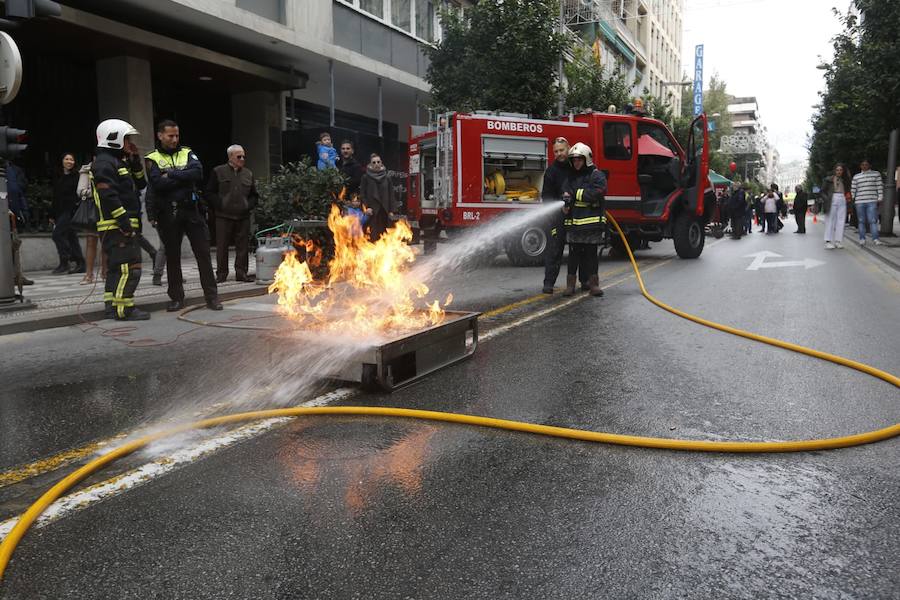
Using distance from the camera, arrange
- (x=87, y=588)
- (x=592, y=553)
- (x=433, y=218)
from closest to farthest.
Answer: (x=87, y=588) < (x=592, y=553) < (x=433, y=218)

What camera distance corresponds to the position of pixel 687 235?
14289 mm

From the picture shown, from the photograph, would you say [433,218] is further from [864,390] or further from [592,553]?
[592,553]

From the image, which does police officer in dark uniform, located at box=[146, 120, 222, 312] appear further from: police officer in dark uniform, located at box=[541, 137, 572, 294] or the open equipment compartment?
the open equipment compartment

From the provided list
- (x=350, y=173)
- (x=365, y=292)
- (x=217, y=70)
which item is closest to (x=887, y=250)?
(x=350, y=173)

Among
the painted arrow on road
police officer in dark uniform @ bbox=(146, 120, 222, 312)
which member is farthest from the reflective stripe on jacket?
the painted arrow on road

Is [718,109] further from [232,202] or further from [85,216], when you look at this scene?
[85,216]

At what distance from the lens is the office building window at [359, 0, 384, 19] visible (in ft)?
62.7

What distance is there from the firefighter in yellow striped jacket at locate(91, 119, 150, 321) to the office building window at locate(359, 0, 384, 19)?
13.2m

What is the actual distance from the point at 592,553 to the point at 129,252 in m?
6.57

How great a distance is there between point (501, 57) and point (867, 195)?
30.0ft

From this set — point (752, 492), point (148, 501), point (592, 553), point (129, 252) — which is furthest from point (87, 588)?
point (129, 252)

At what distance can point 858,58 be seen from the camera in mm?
15977

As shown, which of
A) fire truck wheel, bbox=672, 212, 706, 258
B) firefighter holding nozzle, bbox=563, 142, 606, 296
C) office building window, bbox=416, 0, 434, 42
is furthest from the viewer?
office building window, bbox=416, 0, 434, 42

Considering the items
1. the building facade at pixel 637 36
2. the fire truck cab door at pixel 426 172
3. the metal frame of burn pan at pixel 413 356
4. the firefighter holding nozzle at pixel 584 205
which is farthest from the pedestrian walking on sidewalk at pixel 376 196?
the building facade at pixel 637 36
